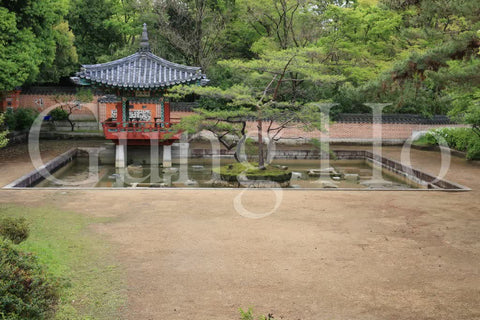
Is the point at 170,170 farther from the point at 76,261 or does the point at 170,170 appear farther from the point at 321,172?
the point at 76,261

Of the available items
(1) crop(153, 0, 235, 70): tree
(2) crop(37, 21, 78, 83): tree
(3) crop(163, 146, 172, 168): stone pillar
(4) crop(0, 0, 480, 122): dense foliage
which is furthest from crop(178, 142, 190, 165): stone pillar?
(1) crop(153, 0, 235, 70): tree

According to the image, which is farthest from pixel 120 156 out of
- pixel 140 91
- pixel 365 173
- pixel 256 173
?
pixel 365 173

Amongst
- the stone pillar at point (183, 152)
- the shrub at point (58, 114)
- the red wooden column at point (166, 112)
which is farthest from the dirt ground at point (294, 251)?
the shrub at point (58, 114)

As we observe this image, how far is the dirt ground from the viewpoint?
22.0ft

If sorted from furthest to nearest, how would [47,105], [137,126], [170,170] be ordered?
[47,105] → [137,126] → [170,170]

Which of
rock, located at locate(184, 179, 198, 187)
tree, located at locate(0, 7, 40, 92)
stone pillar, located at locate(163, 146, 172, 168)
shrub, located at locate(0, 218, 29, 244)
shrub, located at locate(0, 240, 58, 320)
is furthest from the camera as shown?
stone pillar, located at locate(163, 146, 172, 168)

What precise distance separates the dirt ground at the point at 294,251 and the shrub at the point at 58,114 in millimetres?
18282

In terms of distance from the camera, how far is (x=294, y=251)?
29.7 feet

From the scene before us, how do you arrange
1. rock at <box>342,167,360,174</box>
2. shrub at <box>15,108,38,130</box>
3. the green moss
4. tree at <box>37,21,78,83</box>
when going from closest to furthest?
the green moss, rock at <box>342,167,360,174</box>, tree at <box>37,21,78,83</box>, shrub at <box>15,108,38,130</box>

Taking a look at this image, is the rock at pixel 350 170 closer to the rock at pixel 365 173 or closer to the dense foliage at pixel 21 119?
the rock at pixel 365 173

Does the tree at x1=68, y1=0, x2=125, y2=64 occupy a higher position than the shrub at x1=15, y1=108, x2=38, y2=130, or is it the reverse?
the tree at x1=68, y1=0, x2=125, y2=64

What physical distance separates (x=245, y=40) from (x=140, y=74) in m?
11.9

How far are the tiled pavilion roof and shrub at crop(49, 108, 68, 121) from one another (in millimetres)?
10867

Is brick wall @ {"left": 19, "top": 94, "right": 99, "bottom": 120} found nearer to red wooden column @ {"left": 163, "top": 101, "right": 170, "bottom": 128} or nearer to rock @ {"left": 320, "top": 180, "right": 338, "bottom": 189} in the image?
red wooden column @ {"left": 163, "top": 101, "right": 170, "bottom": 128}
